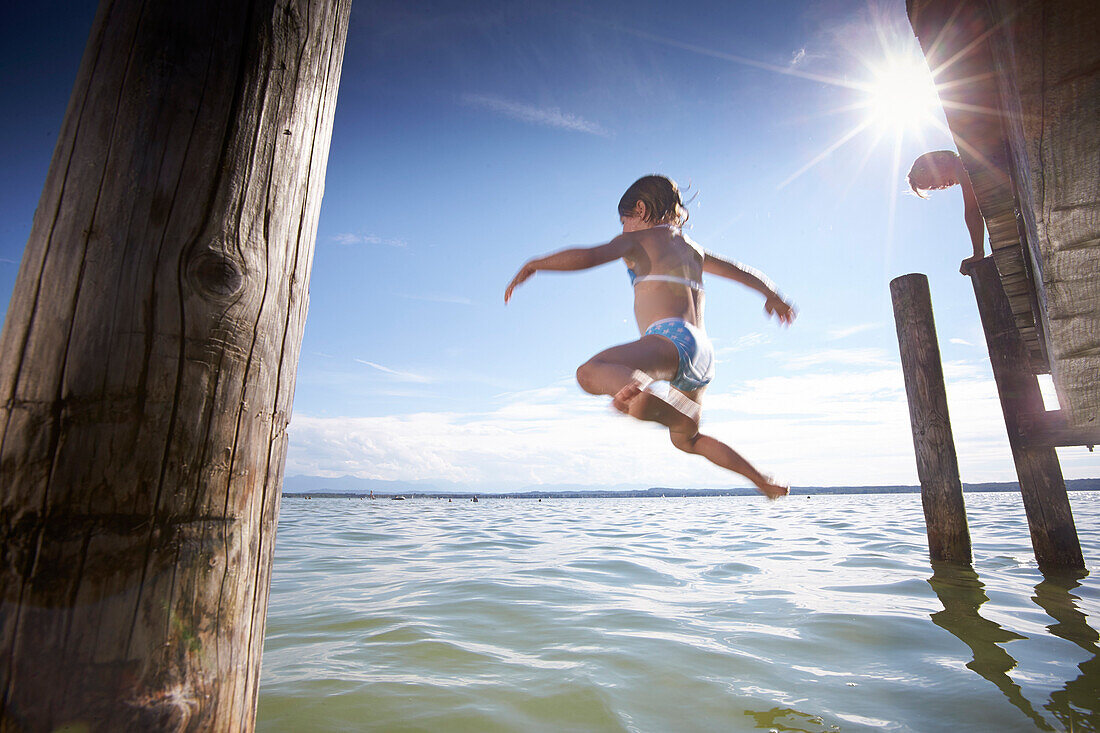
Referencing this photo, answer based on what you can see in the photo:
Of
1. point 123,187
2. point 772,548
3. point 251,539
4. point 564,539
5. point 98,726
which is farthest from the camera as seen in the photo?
point 564,539

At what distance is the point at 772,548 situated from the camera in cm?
845

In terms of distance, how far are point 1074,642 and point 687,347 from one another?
140 inches

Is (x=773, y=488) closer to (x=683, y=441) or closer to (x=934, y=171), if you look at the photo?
(x=683, y=441)

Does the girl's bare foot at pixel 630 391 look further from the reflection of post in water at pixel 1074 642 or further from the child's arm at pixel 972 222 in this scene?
the child's arm at pixel 972 222

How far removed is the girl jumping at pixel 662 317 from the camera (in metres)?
2.54

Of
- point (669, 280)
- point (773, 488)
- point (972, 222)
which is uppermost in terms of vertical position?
point (972, 222)

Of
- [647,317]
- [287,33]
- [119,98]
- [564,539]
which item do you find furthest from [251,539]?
[564,539]

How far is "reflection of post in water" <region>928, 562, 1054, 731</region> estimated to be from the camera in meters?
2.86

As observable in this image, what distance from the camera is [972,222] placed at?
5.73m

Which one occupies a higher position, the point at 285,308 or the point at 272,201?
the point at 272,201

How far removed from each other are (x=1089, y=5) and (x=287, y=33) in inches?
69.5

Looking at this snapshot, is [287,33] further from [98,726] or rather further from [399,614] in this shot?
[399,614]

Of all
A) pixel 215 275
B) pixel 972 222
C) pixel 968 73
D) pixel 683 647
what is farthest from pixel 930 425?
pixel 215 275

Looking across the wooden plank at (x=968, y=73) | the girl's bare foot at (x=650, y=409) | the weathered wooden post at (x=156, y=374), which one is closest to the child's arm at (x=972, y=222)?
the wooden plank at (x=968, y=73)
